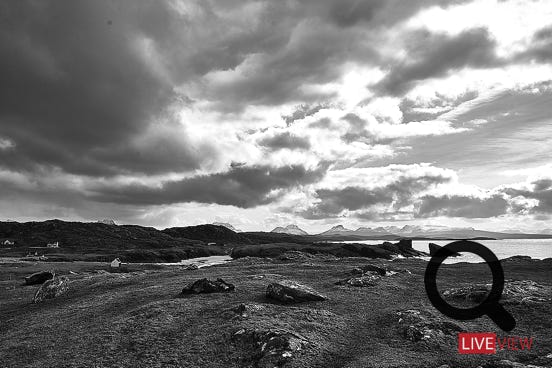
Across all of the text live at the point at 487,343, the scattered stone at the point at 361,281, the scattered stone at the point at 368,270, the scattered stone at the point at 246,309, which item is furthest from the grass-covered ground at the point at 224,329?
the scattered stone at the point at 368,270

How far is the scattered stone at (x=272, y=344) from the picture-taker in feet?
56.0

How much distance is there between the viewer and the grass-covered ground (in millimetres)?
17734

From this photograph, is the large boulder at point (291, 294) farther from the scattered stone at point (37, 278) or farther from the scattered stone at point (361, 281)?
the scattered stone at point (37, 278)

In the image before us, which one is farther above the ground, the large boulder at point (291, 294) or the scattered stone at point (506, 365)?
the large boulder at point (291, 294)

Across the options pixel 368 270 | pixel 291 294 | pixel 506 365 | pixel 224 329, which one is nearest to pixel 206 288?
pixel 291 294

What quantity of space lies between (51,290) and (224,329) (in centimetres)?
2325

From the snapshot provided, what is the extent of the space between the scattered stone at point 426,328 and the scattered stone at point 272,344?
20.3 feet

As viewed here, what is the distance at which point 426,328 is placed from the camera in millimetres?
20328

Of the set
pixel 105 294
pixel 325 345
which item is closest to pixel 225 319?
pixel 325 345

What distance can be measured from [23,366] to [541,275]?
51324 millimetres

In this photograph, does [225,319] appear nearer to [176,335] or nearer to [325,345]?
[176,335]

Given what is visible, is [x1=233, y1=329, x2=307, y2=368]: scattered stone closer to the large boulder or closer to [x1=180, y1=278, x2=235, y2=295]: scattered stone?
the large boulder

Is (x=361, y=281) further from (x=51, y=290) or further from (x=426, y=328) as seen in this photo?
(x=51, y=290)

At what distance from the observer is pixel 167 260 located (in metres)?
128
